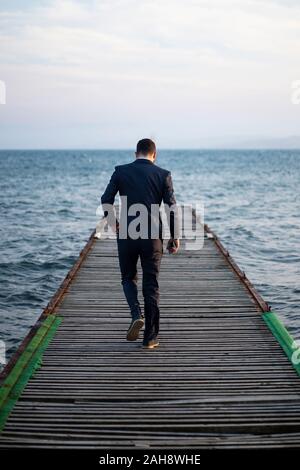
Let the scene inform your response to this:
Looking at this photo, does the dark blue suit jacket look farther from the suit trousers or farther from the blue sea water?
the blue sea water

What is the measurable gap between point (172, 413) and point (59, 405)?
39.5 inches

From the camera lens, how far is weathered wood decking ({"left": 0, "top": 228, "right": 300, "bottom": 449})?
4.58m

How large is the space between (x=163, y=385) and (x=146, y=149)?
252 centimetres

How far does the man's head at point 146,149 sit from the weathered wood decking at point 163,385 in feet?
7.03

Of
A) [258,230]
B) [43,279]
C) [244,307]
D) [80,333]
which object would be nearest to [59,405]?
[80,333]

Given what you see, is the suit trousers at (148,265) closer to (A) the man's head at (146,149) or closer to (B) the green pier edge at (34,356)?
(A) the man's head at (146,149)

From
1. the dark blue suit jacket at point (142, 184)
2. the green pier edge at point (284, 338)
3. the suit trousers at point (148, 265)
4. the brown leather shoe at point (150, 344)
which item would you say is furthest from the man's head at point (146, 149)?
the green pier edge at point (284, 338)

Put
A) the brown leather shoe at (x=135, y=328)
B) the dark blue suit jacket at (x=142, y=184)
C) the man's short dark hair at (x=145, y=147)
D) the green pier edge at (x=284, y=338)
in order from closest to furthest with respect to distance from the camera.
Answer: the green pier edge at (x=284, y=338) < the dark blue suit jacket at (x=142, y=184) < the man's short dark hair at (x=145, y=147) < the brown leather shoe at (x=135, y=328)

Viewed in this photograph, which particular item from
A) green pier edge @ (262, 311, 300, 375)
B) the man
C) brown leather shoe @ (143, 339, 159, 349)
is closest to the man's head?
the man

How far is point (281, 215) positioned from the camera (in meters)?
29.4

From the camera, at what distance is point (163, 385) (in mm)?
5418

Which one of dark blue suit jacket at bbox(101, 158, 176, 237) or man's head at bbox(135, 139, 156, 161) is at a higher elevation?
man's head at bbox(135, 139, 156, 161)

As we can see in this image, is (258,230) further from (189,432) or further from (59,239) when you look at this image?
(189,432)

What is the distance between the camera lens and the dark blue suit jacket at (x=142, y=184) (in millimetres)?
6125
